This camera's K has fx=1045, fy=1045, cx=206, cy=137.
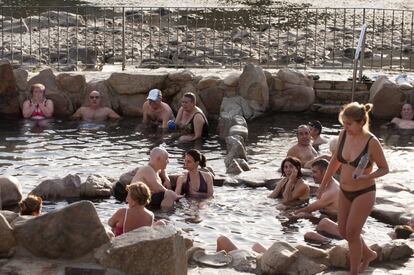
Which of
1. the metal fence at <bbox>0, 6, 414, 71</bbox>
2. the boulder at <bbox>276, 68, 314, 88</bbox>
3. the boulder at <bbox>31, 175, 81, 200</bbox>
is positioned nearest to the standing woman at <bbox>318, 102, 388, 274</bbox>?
the boulder at <bbox>31, 175, 81, 200</bbox>

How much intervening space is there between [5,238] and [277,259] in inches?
99.2

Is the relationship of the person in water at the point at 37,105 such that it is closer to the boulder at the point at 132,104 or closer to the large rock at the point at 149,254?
the boulder at the point at 132,104

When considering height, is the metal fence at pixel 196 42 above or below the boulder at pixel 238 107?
above

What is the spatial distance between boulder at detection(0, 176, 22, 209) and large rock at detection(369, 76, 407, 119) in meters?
8.52

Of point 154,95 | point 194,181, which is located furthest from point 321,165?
point 154,95

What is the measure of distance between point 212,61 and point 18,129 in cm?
687

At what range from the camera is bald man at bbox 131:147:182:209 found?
43.3 feet

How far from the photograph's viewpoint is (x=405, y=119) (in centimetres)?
1884

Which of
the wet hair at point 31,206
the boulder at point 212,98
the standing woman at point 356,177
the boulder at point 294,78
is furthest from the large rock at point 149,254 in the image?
the boulder at point 294,78

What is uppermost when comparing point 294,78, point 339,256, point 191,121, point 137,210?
point 294,78

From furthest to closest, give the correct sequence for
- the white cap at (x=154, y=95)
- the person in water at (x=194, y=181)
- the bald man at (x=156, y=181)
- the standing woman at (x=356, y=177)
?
the white cap at (x=154, y=95) → the person in water at (x=194, y=181) → the bald man at (x=156, y=181) → the standing woman at (x=356, y=177)

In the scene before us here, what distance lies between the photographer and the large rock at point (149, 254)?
814 centimetres

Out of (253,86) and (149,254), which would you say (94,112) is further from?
(149,254)

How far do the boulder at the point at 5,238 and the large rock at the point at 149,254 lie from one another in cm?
87
